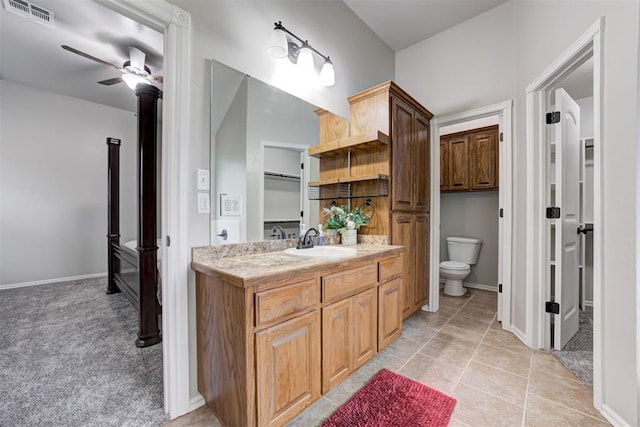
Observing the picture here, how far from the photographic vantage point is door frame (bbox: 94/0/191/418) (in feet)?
4.43

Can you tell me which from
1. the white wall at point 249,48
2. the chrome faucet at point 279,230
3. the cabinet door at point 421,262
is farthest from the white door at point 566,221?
the chrome faucet at point 279,230

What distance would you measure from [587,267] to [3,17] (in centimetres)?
637

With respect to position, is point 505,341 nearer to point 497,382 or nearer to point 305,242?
point 497,382

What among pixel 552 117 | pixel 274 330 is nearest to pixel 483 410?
pixel 274 330

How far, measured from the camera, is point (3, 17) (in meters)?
2.33

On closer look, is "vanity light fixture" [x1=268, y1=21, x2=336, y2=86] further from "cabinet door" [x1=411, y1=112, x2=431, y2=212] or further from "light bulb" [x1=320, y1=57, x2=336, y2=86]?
"cabinet door" [x1=411, y1=112, x2=431, y2=212]

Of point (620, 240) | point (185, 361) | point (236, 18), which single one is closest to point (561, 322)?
point (620, 240)

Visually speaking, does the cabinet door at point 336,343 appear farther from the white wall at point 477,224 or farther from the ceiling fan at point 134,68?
the ceiling fan at point 134,68

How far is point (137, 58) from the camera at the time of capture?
2834mm

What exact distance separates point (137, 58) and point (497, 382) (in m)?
4.36

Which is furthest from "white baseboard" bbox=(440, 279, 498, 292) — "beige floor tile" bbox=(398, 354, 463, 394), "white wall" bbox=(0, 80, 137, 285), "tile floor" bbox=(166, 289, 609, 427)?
"white wall" bbox=(0, 80, 137, 285)

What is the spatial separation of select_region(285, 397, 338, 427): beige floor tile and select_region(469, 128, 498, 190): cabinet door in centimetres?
323

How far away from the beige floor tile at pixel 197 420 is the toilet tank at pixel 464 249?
3.43m

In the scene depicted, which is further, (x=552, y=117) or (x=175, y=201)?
(x=552, y=117)
